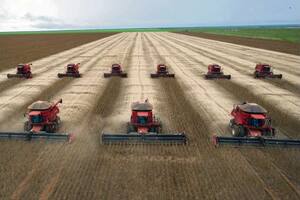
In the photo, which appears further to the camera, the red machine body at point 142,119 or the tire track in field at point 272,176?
the red machine body at point 142,119

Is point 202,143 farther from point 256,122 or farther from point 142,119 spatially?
point 142,119

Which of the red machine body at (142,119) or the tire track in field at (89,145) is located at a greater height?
the red machine body at (142,119)

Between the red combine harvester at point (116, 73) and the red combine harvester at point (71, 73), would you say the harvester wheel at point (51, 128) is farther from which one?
the red combine harvester at point (71, 73)

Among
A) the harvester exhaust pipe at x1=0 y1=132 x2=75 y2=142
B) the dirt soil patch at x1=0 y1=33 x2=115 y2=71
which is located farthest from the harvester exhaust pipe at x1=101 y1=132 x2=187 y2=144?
the dirt soil patch at x1=0 y1=33 x2=115 y2=71

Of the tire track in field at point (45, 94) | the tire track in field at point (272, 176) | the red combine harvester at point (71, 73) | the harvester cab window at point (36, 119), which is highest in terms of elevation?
the harvester cab window at point (36, 119)

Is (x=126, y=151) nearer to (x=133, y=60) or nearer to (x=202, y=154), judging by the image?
(x=202, y=154)

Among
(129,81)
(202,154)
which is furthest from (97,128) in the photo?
(129,81)

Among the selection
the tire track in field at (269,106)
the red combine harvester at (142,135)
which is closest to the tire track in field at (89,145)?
the red combine harvester at (142,135)

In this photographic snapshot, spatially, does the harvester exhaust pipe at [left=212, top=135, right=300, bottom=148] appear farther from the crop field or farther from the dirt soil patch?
the dirt soil patch
